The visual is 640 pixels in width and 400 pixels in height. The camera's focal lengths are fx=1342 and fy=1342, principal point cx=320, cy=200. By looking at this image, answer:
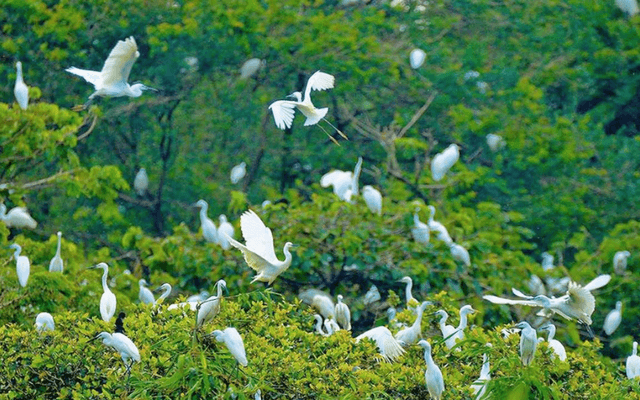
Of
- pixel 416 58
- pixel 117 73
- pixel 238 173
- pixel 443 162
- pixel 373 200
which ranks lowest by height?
pixel 238 173

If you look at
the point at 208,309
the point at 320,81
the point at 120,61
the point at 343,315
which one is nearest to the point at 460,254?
the point at 343,315

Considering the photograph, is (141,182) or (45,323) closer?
(45,323)

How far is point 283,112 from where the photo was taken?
23.2ft

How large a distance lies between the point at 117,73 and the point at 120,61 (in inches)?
7.1

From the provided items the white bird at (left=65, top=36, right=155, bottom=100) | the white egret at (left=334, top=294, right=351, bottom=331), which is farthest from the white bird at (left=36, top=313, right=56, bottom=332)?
the white egret at (left=334, top=294, right=351, bottom=331)

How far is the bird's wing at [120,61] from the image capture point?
7551 mm

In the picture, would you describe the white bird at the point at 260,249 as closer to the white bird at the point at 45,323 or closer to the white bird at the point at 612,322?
the white bird at the point at 45,323

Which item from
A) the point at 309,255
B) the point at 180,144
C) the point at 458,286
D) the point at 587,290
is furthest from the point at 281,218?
the point at 180,144

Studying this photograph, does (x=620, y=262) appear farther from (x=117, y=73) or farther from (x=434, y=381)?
(x=434, y=381)

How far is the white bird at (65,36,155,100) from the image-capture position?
7598 millimetres

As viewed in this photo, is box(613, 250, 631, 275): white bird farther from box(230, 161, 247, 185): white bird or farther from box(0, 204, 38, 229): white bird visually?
box(0, 204, 38, 229): white bird

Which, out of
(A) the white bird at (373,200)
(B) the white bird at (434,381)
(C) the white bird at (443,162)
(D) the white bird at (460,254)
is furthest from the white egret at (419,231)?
(B) the white bird at (434,381)

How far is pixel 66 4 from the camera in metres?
13.1

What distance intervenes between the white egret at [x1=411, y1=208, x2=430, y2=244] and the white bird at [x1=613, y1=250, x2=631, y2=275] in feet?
6.67
